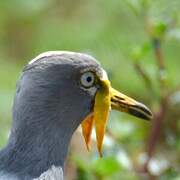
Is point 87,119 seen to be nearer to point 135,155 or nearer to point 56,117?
point 56,117

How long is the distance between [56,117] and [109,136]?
3.55 ft

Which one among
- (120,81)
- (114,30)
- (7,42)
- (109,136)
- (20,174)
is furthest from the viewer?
(7,42)

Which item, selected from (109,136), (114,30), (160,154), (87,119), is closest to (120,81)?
(114,30)

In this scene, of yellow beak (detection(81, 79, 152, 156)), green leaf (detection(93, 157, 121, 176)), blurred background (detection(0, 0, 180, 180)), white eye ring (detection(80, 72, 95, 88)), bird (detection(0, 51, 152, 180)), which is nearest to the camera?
bird (detection(0, 51, 152, 180))

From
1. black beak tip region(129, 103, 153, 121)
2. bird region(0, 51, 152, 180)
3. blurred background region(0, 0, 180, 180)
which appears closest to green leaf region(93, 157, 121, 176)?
blurred background region(0, 0, 180, 180)

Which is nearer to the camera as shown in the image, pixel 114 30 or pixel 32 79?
pixel 32 79

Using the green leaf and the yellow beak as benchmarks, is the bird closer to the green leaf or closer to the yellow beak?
the yellow beak

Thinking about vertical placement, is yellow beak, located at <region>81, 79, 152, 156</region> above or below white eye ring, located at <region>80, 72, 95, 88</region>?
below

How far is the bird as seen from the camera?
505cm

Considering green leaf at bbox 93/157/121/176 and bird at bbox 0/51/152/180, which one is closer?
bird at bbox 0/51/152/180

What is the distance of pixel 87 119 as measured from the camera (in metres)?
5.43

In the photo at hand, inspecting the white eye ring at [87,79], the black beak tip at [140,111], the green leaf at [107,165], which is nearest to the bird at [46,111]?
the white eye ring at [87,79]

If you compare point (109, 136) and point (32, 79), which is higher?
point (32, 79)

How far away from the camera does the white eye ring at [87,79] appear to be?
5.16m
